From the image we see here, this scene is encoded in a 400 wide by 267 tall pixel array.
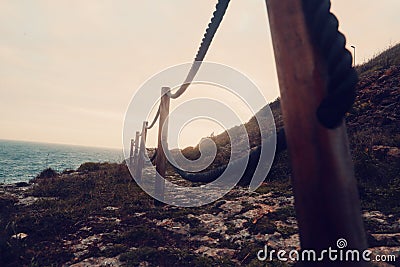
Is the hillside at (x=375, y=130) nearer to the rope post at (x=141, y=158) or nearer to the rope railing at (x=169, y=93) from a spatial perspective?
the rope post at (x=141, y=158)

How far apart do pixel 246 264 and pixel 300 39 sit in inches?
134

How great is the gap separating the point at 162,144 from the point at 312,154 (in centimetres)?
592

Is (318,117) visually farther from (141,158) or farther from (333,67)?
(141,158)

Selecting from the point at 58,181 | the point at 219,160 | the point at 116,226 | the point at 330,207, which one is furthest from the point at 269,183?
the point at 58,181

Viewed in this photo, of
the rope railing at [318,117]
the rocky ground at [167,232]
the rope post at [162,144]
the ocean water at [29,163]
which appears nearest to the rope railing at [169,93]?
the rope post at [162,144]

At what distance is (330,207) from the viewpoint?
0.86m

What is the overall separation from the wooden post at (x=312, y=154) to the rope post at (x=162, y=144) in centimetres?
585

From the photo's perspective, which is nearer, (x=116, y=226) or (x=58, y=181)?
(x=116, y=226)

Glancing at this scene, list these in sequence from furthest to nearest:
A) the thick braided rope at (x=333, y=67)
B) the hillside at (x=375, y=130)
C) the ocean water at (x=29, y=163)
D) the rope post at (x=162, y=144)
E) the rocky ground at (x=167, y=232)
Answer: the ocean water at (x=29, y=163) → the rope post at (x=162, y=144) → the hillside at (x=375, y=130) → the rocky ground at (x=167, y=232) → the thick braided rope at (x=333, y=67)

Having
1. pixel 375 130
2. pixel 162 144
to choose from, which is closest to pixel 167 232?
pixel 162 144

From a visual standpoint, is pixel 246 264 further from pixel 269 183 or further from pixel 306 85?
pixel 269 183

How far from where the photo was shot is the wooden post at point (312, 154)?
0.87 m

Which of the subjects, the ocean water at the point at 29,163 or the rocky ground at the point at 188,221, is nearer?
the rocky ground at the point at 188,221

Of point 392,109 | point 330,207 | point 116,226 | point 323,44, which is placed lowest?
point 116,226
